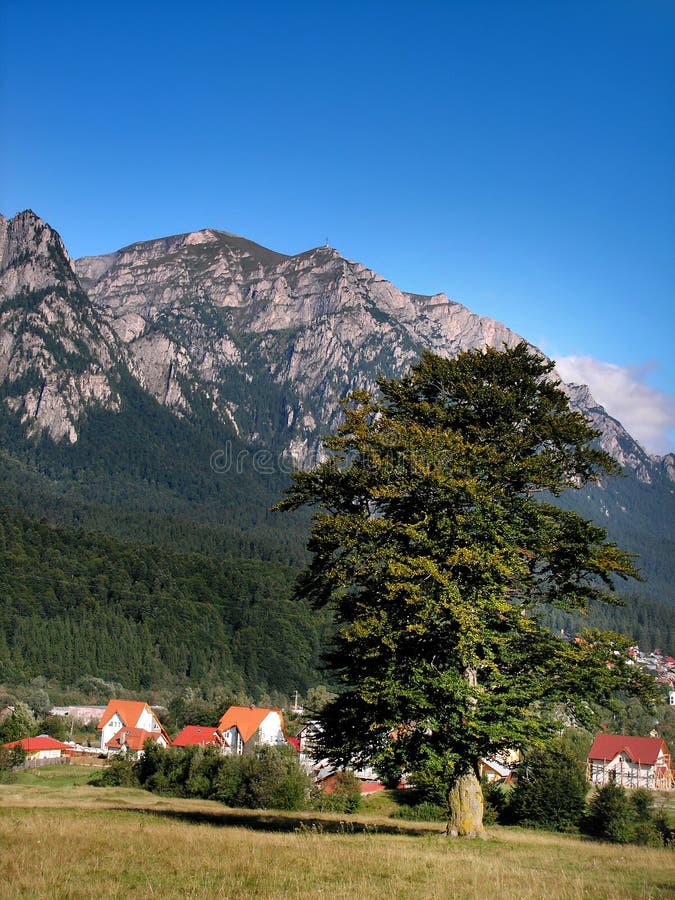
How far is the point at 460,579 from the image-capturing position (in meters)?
19.2

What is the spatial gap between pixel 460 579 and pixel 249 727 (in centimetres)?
7418

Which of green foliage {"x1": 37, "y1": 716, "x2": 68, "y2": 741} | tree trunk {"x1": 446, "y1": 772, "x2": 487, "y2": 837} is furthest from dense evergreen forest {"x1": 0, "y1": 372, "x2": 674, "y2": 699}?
tree trunk {"x1": 446, "y1": 772, "x2": 487, "y2": 837}

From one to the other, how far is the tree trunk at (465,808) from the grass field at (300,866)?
2.05ft

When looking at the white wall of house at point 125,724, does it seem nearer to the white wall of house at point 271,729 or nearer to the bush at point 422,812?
the white wall of house at point 271,729

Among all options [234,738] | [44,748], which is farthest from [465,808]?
[234,738]

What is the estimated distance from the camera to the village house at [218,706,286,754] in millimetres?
86062

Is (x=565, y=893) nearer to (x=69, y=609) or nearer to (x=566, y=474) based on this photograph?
(x=566, y=474)

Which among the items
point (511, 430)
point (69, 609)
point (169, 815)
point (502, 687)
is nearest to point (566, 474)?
point (511, 430)

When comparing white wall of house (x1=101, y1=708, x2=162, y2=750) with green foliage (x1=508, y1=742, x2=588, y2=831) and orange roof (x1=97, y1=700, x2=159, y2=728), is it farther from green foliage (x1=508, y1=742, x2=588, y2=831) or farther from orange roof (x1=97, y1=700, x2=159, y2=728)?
green foliage (x1=508, y1=742, x2=588, y2=831)

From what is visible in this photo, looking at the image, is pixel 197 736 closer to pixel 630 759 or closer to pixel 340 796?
pixel 340 796

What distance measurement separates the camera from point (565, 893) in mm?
11531

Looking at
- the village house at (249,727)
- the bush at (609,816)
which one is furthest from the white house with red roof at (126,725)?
the bush at (609,816)

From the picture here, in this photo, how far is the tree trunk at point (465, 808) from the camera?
19.2m

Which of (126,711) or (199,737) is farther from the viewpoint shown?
(126,711)
